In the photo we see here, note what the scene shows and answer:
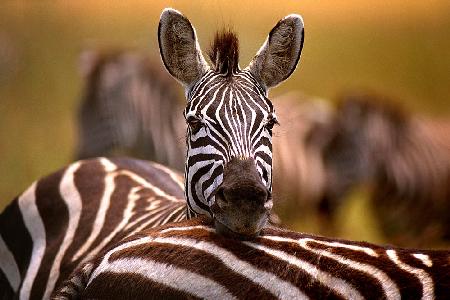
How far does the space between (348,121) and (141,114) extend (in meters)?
1.98

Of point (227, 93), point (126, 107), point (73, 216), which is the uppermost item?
point (227, 93)

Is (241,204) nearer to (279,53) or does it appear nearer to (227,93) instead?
(227,93)

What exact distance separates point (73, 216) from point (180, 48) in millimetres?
1185

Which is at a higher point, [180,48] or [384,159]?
[180,48]

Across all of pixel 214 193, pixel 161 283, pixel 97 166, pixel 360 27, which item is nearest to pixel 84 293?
pixel 161 283

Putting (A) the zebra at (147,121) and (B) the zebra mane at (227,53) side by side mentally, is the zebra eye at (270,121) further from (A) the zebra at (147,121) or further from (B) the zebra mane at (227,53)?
(A) the zebra at (147,121)

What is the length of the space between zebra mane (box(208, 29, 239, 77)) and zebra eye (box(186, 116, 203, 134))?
0.91 feet

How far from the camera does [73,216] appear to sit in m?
4.43

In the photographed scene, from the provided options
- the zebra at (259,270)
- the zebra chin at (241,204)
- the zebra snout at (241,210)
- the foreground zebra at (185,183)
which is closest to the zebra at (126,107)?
the foreground zebra at (185,183)

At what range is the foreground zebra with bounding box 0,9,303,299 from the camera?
10.3 feet

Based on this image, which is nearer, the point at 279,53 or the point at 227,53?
the point at 227,53

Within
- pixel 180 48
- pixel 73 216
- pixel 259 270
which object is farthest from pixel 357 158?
pixel 259 270

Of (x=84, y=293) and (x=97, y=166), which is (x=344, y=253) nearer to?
(x=84, y=293)

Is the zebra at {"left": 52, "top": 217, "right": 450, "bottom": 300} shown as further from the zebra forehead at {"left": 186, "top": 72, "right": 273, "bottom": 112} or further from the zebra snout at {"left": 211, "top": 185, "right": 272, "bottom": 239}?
the zebra forehead at {"left": 186, "top": 72, "right": 273, "bottom": 112}
